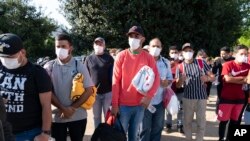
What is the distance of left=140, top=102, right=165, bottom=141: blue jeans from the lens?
6.08 meters

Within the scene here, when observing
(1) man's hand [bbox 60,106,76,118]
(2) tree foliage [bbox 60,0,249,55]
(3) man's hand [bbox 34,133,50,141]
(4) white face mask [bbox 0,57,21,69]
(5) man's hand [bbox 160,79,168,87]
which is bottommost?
(3) man's hand [bbox 34,133,50,141]

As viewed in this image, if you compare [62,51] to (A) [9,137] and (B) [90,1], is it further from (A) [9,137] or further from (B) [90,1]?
(B) [90,1]

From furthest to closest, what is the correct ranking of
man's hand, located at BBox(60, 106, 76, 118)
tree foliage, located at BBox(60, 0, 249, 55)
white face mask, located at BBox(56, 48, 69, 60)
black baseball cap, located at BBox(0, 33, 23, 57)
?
tree foliage, located at BBox(60, 0, 249, 55)
white face mask, located at BBox(56, 48, 69, 60)
man's hand, located at BBox(60, 106, 76, 118)
black baseball cap, located at BBox(0, 33, 23, 57)

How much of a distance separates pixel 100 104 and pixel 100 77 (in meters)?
0.54

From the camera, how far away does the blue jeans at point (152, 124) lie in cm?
608

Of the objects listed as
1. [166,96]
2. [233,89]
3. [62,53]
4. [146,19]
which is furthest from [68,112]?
[146,19]

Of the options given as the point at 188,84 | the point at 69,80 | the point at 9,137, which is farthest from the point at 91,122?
the point at 9,137

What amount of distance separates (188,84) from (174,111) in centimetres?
74

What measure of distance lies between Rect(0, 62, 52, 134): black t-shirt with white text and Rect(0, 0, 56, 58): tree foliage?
18868mm

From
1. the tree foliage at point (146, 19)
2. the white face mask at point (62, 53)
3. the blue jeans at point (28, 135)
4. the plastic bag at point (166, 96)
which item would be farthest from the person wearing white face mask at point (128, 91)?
the tree foliage at point (146, 19)

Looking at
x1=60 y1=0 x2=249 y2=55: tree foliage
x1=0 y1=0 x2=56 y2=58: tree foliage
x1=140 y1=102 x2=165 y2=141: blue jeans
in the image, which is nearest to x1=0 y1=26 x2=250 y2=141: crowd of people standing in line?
x1=140 y1=102 x2=165 y2=141: blue jeans

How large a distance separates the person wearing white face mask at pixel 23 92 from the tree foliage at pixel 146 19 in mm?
14472

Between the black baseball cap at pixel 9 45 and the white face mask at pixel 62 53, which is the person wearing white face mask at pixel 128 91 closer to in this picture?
the white face mask at pixel 62 53

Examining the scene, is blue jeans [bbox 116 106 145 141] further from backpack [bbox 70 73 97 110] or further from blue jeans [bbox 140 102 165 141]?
backpack [bbox 70 73 97 110]
